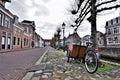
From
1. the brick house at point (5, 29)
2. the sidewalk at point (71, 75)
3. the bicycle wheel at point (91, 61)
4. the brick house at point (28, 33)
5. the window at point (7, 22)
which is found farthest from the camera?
the brick house at point (28, 33)

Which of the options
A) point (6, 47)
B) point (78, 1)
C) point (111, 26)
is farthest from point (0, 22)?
point (111, 26)

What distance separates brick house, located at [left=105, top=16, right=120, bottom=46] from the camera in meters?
48.3

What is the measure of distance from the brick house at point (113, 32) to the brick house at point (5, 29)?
104ft

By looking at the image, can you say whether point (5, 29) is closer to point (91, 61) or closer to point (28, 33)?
point (91, 61)

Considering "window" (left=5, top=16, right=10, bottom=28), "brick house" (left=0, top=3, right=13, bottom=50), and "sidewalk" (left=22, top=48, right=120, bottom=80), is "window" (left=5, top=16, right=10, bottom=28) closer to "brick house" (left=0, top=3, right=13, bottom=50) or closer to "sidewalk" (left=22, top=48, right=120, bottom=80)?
"brick house" (left=0, top=3, right=13, bottom=50)

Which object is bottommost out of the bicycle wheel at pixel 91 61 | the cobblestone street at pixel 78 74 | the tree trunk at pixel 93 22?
the cobblestone street at pixel 78 74

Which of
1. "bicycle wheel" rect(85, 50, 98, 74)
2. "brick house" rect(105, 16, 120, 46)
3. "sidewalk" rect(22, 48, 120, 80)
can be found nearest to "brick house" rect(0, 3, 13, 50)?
"sidewalk" rect(22, 48, 120, 80)

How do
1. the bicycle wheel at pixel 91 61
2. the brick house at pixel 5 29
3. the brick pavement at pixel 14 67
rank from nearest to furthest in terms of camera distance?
the bicycle wheel at pixel 91 61, the brick pavement at pixel 14 67, the brick house at pixel 5 29

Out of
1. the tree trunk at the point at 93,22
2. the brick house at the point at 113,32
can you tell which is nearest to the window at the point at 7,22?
the tree trunk at the point at 93,22

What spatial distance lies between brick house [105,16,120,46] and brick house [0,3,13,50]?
31560 mm

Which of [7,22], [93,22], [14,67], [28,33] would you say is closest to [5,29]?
[7,22]

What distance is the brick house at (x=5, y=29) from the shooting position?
26766 millimetres

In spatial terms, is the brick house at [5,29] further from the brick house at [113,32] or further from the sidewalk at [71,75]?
the brick house at [113,32]

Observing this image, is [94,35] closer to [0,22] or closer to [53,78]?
[53,78]
